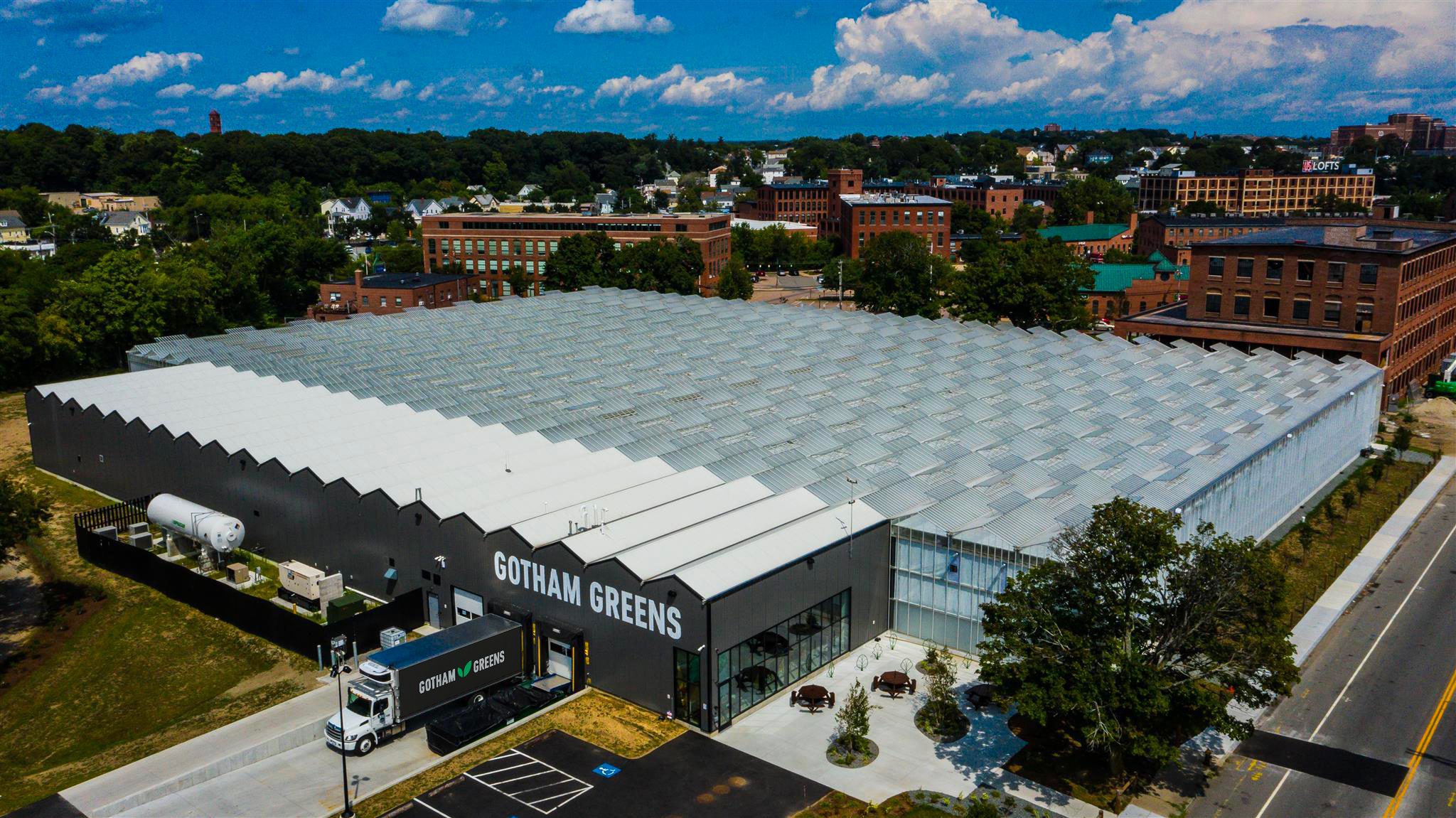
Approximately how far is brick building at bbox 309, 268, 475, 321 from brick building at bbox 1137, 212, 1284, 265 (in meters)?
107

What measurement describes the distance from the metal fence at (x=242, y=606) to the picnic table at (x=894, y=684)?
19567 mm

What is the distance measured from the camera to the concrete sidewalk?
31531 mm

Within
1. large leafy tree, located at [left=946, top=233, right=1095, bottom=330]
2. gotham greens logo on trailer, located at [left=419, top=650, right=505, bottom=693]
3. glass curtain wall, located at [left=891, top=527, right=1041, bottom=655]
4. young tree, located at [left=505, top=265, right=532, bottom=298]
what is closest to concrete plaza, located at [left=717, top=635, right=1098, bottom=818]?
glass curtain wall, located at [left=891, top=527, right=1041, bottom=655]

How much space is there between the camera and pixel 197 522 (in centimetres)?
4888

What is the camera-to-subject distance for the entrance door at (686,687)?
1390 inches

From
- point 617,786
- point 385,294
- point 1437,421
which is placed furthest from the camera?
point 385,294

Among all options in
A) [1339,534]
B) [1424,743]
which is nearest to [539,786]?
[1424,743]

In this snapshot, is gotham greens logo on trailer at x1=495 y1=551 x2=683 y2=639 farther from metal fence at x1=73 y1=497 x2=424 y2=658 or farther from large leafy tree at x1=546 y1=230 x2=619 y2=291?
large leafy tree at x1=546 y1=230 x2=619 y2=291

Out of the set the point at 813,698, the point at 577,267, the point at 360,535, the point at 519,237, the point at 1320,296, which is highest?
the point at 519,237

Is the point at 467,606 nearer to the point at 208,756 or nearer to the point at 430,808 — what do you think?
the point at 208,756

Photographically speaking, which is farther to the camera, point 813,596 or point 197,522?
point 197,522

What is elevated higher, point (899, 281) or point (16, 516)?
point (899, 281)

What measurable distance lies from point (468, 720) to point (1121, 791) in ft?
69.8

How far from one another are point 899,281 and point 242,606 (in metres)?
89.6
